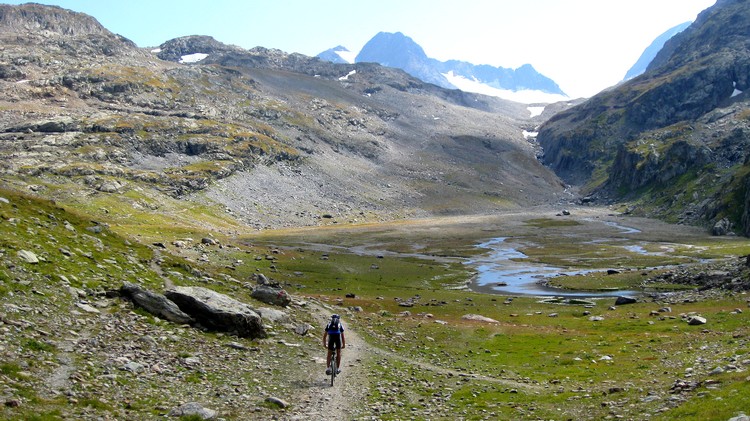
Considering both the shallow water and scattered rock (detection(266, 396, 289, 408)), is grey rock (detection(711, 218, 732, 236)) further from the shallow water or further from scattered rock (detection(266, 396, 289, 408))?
scattered rock (detection(266, 396, 289, 408))

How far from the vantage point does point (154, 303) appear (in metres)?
29.4

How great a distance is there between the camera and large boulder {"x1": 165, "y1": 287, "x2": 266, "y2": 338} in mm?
30328

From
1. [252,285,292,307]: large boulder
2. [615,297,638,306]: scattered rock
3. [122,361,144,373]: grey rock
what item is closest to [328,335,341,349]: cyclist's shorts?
[122,361,144,373]: grey rock

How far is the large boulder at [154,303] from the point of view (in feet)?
95.5

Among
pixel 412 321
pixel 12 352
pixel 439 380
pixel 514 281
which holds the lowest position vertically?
pixel 514 281

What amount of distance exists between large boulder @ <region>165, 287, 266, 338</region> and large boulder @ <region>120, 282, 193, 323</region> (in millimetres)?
678

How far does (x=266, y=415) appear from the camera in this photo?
19.8 metres

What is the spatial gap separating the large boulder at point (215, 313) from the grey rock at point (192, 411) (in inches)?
468

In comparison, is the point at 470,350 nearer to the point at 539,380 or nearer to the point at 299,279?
the point at 539,380

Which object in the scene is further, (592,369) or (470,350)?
(470,350)

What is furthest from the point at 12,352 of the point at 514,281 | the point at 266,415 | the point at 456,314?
the point at 514,281

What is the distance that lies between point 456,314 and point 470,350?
67.9 feet

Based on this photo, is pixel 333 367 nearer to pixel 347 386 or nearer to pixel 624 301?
pixel 347 386

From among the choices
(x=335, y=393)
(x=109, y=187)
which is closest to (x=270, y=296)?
(x=335, y=393)
